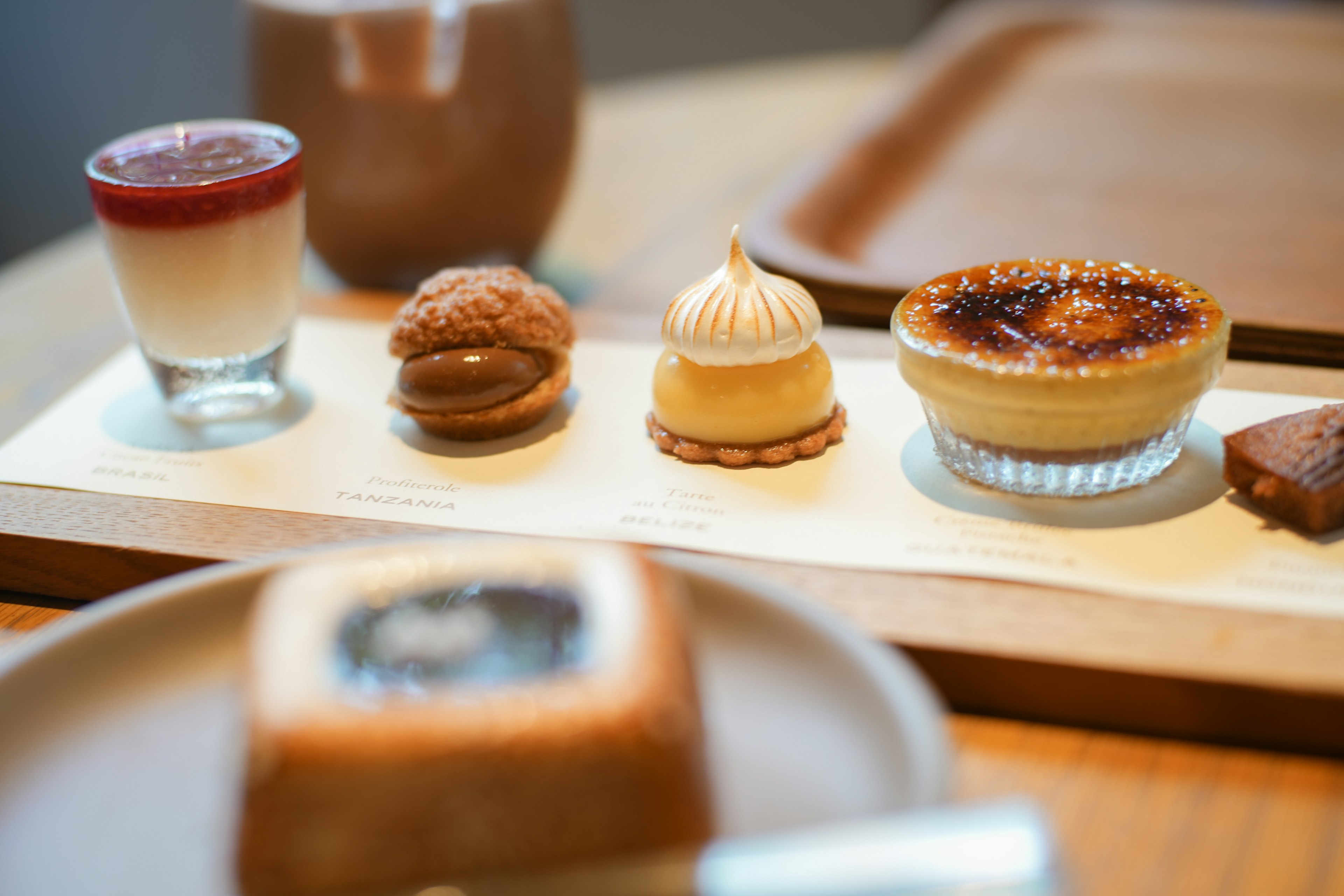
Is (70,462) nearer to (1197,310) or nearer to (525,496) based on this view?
(525,496)

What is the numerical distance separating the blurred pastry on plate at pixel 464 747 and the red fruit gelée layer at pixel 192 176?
54 cm

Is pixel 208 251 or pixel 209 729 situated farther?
pixel 208 251

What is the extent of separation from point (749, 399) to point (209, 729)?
477 millimetres

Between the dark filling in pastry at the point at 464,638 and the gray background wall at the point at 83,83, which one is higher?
the dark filling in pastry at the point at 464,638

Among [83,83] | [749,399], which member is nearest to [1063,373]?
[749,399]

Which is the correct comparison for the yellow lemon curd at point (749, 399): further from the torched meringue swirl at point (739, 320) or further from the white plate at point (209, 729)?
the white plate at point (209, 729)

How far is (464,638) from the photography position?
1.79 feet

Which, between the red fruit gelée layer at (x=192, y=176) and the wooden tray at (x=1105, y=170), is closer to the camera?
the red fruit gelée layer at (x=192, y=176)

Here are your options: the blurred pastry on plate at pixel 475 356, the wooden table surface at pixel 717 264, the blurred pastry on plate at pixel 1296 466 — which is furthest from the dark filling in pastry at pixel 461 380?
the blurred pastry on plate at pixel 1296 466

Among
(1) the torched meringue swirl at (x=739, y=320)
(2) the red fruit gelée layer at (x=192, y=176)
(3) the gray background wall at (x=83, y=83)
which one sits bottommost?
(3) the gray background wall at (x=83, y=83)

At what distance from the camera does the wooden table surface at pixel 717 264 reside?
1.96 ft

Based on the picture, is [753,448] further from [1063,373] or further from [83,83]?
[83,83]

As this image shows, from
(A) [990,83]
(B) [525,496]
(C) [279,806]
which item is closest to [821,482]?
(B) [525,496]

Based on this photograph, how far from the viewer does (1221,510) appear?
851 millimetres
